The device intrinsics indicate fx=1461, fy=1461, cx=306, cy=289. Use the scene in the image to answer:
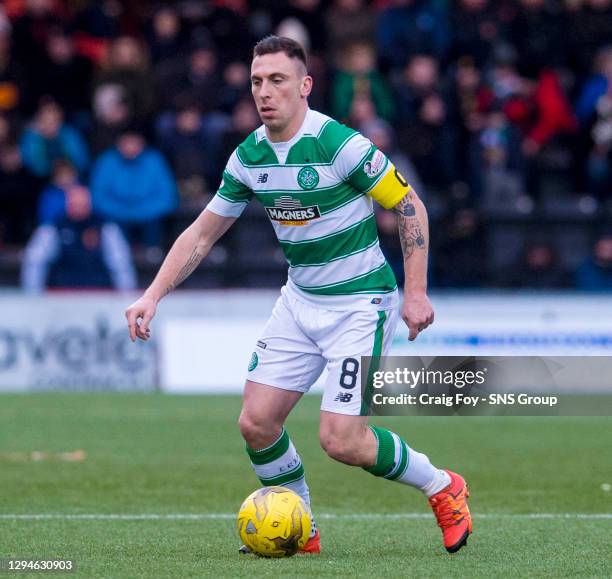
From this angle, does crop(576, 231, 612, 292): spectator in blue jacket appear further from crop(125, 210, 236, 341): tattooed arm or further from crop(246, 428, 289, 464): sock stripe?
crop(246, 428, 289, 464): sock stripe

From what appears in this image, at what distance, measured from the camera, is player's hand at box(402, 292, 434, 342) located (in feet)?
21.5

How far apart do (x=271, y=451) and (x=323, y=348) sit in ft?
1.87

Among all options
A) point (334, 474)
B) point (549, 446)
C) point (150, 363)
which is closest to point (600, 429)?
point (549, 446)

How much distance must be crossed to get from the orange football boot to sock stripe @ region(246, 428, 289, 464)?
2.48ft

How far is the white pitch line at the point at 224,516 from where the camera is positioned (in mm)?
8055

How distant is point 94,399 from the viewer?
51.4 ft

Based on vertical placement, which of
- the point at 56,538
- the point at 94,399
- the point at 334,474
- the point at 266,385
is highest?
the point at 266,385

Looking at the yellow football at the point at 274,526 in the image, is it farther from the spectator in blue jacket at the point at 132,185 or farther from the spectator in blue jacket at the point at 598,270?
the spectator in blue jacket at the point at 598,270

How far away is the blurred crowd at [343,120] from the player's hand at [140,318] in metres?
10.4

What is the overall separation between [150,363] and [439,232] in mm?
3899

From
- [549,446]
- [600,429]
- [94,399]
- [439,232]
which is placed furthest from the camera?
[439,232]

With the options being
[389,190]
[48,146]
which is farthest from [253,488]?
[48,146]

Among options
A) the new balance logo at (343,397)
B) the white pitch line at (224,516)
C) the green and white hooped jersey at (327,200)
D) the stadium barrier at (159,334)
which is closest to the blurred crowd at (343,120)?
the stadium barrier at (159,334)

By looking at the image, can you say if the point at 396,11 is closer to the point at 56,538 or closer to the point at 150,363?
the point at 150,363
